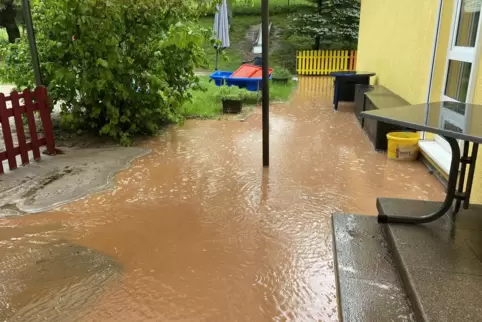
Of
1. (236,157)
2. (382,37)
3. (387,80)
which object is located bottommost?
(236,157)

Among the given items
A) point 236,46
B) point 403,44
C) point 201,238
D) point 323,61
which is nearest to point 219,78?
point 403,44

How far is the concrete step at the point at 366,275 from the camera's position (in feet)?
7.17

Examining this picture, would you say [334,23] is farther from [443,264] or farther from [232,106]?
[443,264]

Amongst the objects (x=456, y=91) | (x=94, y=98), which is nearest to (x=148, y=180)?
(x=94, y=98)

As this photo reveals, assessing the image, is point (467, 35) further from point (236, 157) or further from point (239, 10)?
point (239, 10)

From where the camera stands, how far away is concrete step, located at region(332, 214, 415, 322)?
7.17 feet

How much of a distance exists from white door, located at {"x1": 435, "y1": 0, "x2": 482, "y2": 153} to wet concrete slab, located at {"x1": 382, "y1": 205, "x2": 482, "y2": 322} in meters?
1.53

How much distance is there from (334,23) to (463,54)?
548 inches

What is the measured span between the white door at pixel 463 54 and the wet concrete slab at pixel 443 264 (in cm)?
153

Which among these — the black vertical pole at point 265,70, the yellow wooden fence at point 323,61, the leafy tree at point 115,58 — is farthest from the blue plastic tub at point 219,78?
the black vertical pole at point 265,70

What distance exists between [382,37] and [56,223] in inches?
297

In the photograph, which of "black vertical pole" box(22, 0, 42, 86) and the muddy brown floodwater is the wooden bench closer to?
the muddy brown floodwater

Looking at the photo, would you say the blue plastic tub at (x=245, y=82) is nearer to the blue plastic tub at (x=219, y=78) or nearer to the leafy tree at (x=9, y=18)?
the blue plastic tub at (x=219, y=78)

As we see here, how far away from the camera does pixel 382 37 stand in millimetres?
8516
